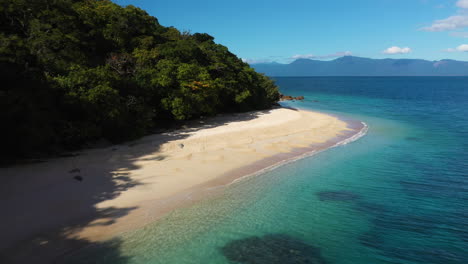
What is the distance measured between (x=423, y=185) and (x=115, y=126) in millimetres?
19480

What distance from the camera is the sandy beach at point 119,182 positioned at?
32.4 feet

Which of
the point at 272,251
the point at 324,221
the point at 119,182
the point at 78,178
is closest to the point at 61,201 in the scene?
the point at 78,178

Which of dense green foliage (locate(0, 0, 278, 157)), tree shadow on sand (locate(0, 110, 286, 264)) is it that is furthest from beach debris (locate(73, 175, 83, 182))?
dense green foliage (locate(0, 0, 278, 157))

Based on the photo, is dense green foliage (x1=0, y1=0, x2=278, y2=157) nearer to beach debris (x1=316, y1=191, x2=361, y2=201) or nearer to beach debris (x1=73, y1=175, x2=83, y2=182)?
beach debris (x1=73, y1=175, x2=83, y2=182)

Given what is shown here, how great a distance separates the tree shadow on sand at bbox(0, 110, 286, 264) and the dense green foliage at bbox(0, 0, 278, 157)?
2.00 metres

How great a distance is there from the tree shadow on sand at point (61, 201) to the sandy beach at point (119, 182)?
0.03 meters

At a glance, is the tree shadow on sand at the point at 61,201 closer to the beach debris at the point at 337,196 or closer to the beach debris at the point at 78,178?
the beach debris at the point at 78,178

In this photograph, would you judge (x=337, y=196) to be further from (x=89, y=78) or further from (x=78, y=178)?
(x=89, y=78)

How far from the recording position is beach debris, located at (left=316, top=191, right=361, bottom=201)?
13.7m

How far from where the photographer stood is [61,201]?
11703 mm

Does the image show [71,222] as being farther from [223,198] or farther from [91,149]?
[91,149]

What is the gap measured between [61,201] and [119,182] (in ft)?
8.90

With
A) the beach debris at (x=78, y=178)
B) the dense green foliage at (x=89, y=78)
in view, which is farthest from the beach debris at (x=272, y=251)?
the dense green foliage at (x=89, y=78)

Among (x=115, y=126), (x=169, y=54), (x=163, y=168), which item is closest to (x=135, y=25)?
(x=169, y=54)
